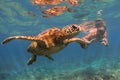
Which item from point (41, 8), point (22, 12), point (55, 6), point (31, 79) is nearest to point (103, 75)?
point (31, 79)

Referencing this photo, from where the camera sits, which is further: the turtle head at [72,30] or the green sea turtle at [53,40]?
the green sea turtle at [53,40]

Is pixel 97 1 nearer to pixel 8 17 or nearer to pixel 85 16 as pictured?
pixel 85 16

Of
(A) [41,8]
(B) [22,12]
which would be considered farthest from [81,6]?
(B) [22,12]

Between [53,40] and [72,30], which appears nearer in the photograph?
[72,30]

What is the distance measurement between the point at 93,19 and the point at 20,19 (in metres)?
9.65

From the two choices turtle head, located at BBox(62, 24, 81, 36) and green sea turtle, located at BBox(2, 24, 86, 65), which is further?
green sea turtle, located at BBox(2, 24, 86, 65)

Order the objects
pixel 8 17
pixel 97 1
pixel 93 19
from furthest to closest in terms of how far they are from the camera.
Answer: pixel 93 19 → pixel 8 17 → pixel 97 1

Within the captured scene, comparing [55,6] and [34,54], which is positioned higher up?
[55,6]

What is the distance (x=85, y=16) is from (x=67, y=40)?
19918mm

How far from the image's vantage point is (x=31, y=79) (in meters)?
20.5

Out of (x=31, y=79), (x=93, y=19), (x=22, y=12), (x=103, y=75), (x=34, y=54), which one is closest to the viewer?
(x=34, y=54)

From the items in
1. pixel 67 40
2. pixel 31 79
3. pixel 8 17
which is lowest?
pixel 67 40

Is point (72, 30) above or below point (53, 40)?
below

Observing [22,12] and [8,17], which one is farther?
[8,17]
